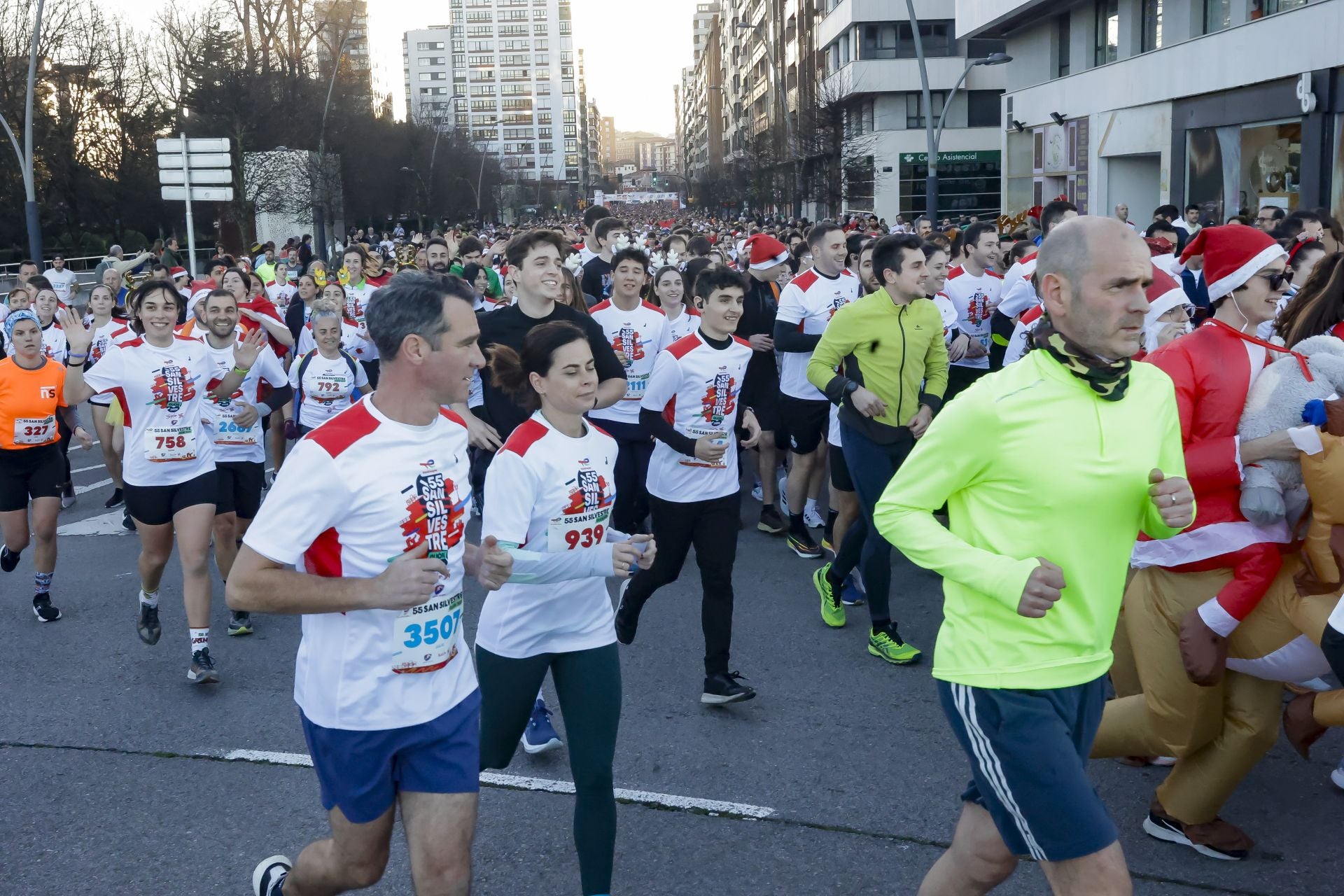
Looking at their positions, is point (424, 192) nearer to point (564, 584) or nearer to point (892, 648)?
point (892, 648)

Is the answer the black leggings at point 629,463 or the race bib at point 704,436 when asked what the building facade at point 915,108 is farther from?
the race bib at point 704,436

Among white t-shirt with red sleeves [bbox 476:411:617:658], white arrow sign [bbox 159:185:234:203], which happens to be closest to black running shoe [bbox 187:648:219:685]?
white t-shirt with red sleeves [bbox 476:411:617:658]

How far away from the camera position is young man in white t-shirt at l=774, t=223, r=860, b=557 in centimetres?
882

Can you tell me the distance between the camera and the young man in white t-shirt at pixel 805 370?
28.9 ft

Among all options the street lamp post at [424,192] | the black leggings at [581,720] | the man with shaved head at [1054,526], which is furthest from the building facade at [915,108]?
the man with shaved head at [1054,526]

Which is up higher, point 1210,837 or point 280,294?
point 280,294

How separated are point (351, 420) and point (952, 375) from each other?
7091 mm

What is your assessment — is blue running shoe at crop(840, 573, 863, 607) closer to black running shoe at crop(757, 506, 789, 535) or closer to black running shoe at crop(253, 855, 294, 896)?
black running shoe at crop(757, 506, 789, 535)

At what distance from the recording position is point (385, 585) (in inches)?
119

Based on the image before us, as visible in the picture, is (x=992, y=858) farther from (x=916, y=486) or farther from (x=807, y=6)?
(x=807, y=6)

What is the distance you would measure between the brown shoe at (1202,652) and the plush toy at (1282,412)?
37 cm

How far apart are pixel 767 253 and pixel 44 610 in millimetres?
5452

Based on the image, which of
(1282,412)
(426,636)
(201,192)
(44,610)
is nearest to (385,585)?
(426,636)

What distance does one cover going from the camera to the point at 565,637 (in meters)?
4.02
